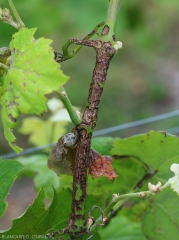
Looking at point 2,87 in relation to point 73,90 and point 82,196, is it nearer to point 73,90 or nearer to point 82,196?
point 82,196

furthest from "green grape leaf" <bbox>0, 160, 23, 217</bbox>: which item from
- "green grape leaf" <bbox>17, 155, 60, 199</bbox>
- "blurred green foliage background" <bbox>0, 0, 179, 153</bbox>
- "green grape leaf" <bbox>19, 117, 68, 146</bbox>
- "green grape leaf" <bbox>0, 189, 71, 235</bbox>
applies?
"blurred green foliage background" <bbox>0, 0, 179, 153</bbox>

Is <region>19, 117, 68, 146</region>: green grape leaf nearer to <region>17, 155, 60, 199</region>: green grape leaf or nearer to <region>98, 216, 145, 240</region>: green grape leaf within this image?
<region>17, 155, 60, 199</region>: green grape leaf

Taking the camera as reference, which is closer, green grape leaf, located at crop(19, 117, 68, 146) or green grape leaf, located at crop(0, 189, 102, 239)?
green grape leaf, located at crop(0, 189, 102, 239)

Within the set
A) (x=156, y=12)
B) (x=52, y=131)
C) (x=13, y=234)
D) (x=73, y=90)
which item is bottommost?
(x=13, y=234)

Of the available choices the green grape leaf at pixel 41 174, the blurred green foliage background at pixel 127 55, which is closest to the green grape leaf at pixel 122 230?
the green grape leaf at pixel 41 174

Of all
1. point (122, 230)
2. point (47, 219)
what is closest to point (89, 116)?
point (47, 219)

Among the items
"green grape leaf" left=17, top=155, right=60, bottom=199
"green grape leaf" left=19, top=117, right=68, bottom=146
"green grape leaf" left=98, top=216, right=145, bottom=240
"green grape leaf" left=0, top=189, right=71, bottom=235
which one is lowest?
"green grape leaf" left=0, top=189, right=71, bottom=235

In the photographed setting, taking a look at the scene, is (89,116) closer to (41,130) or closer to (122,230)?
(122,230)

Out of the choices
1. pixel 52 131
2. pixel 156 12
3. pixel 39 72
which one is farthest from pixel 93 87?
pixel 156 12
